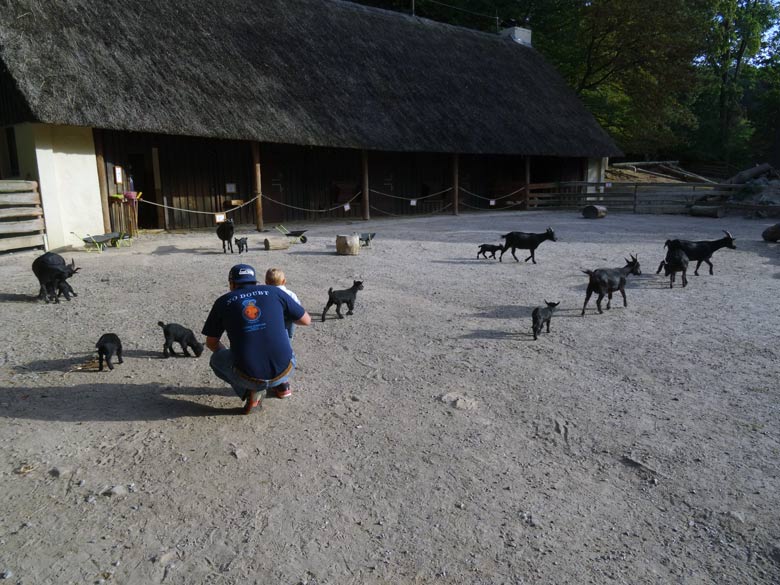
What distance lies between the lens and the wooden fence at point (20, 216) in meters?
11.7

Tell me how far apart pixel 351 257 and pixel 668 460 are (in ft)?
27.6

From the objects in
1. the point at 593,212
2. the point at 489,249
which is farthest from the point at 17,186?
the point at 593,212

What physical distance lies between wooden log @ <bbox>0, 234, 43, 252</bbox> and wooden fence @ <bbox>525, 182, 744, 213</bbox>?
17792 mm

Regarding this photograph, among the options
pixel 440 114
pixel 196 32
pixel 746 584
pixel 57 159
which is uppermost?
pixel 196 32

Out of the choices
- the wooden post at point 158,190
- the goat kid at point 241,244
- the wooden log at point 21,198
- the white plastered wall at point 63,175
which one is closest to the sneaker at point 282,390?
the goat kid at point 241,244

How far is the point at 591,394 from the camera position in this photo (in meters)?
5.24

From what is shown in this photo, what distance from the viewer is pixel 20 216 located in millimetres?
12094

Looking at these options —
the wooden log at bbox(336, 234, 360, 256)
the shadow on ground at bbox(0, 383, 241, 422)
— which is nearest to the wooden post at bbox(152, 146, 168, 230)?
the wooden log at bbox(336, 234, 360, 256)

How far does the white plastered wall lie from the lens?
12.6 metres

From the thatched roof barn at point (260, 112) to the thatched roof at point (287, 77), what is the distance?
2.0 inches

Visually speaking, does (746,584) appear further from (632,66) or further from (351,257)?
(632,66)

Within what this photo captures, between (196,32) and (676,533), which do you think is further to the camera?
(196,32)

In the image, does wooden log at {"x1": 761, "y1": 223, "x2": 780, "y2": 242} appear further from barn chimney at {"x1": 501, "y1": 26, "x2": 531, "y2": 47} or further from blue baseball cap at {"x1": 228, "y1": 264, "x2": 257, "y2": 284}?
barn chimney at {"x1": 501, "y1": 26, "x2": 531, "y2": 47}

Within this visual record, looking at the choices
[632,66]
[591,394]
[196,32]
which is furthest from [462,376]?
[632,66]
